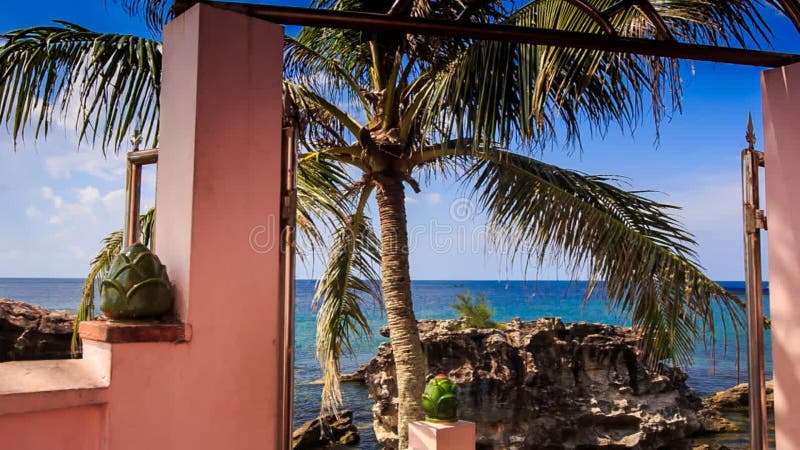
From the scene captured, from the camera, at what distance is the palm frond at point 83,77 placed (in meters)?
3.39

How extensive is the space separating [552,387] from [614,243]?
7.41 m

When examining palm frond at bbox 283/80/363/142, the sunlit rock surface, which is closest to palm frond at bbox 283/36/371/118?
palm frond at bbox 283/80/363/142

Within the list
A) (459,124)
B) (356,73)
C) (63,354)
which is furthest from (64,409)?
(63,354)

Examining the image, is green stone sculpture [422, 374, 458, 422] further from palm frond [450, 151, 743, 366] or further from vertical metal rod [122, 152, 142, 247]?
palm frond [450, 151, 743, 366]

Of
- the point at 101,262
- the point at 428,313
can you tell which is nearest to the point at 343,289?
the point at 101,262

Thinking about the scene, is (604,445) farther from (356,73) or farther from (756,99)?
(756,99)

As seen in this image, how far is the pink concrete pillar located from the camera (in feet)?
6.57

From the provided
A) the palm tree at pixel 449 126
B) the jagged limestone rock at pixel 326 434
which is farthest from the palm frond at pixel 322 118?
the jagged limestone rock at pixel 326 434

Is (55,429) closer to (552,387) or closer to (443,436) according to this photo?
(443,436)

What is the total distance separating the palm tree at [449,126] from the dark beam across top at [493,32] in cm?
22

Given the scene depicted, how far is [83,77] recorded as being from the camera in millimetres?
3711

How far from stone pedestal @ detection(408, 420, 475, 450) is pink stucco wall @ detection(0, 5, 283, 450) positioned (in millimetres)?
488

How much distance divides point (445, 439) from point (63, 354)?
38.3ft

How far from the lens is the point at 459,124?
3.75 m
